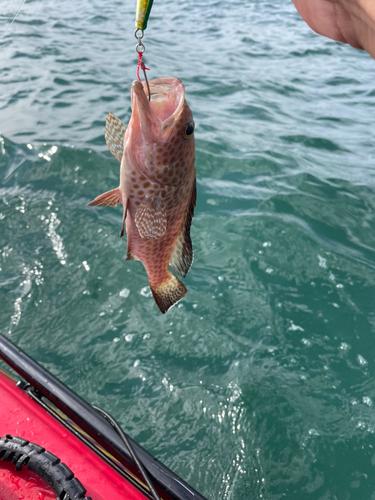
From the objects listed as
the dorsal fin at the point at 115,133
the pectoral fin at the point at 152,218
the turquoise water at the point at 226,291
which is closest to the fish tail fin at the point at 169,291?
the pectoral fin at the point at 152,218

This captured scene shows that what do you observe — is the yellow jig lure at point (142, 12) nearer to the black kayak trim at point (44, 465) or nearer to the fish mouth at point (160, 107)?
the fish mouth at point (160, 107)

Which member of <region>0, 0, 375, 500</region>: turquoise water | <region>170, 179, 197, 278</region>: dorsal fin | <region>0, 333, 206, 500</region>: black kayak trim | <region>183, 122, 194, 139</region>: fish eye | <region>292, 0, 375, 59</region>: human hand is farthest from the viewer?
<region>0, 0, 375, 500</region>: turquoise water

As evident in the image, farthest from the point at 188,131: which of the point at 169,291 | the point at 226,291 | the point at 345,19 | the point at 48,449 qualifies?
the point at 226,291

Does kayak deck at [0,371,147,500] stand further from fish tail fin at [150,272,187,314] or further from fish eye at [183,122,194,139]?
fish eye at [183,122,194,139]

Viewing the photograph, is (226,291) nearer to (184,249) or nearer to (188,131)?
(184,249)

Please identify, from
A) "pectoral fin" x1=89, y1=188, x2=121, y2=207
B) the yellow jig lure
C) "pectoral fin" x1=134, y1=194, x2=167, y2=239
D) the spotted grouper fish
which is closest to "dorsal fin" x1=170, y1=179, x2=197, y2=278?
the spotted grouper fish

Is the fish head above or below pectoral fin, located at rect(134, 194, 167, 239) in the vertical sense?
above

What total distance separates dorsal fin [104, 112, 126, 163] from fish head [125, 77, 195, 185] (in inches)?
5.1

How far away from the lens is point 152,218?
6.19 feet

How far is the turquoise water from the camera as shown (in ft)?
12.8

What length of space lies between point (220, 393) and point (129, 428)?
0.95 m

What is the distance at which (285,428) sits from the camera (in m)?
4.00

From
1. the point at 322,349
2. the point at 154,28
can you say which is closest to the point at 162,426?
the point at 322,349

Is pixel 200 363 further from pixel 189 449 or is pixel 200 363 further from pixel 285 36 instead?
pixel 285 36
